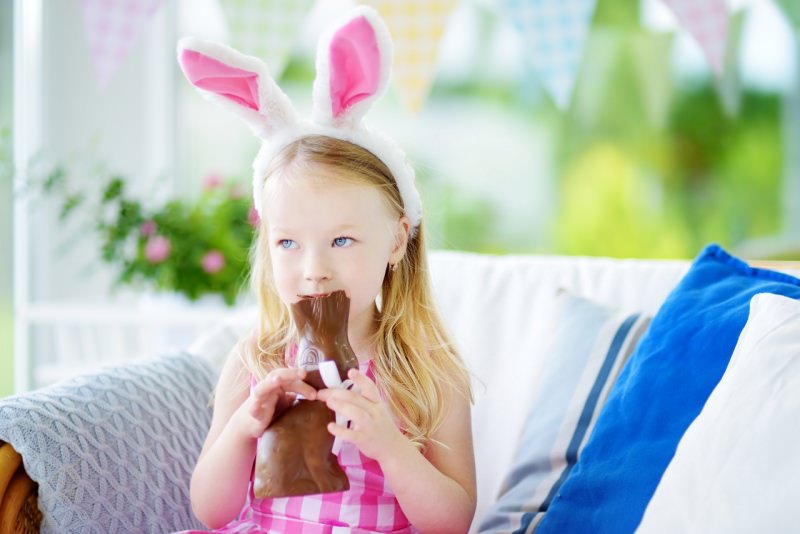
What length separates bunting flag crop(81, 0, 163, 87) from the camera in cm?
285

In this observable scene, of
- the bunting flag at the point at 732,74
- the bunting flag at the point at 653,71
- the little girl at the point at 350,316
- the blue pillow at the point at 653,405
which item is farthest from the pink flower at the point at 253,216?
the bunting flag at the point at 732,74

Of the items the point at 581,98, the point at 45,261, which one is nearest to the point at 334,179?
the point at 45,261

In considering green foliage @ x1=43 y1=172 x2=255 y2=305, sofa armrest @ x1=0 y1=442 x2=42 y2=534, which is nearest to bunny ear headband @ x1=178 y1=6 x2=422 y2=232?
sofa armrest @ x1=0 y1=442 x2=42 y2=534

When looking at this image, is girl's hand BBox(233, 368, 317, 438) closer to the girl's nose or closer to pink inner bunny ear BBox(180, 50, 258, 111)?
the girl's nose

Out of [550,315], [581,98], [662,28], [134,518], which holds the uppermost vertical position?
[662,28]

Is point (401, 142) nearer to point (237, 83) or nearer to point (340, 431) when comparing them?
point (237, 83)

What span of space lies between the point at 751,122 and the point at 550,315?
1.98 metres

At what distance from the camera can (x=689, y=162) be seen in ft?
11.0

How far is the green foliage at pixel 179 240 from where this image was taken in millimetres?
2797

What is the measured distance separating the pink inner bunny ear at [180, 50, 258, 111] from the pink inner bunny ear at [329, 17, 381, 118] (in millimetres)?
112

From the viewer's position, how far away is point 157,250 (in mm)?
2771

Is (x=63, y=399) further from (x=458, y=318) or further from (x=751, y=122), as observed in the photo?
(x=751, y=122)

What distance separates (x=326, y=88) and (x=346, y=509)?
585 mm

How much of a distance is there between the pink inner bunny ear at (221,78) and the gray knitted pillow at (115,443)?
50cm
